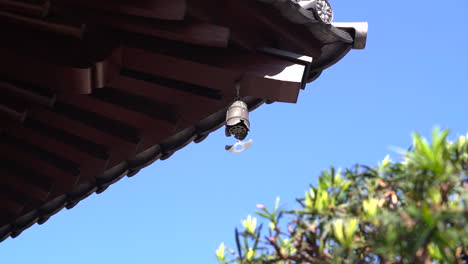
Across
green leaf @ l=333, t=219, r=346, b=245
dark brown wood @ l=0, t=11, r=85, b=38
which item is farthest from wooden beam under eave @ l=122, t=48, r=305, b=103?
green leaf @ l=333, t=219, r=346, b=245

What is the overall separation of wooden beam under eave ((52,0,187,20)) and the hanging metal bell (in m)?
0.86

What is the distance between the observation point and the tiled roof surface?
174 inches

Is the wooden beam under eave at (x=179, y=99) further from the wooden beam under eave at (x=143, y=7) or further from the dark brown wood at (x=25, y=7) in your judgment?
the dark brown wood at (x=25, y=7)

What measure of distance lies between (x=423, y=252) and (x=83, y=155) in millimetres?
3873

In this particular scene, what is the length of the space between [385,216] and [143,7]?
277 cm

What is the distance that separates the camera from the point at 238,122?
15.1 feet

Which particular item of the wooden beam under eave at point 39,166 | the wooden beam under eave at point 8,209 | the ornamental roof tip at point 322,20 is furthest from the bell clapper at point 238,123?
the wooden beam under eave at point 8,209

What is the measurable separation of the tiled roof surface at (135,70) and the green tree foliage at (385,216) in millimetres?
2031

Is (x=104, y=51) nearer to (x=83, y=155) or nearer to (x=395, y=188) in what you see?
(x=83, y=155)

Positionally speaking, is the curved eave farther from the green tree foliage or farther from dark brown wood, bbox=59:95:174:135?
the green tree foliage

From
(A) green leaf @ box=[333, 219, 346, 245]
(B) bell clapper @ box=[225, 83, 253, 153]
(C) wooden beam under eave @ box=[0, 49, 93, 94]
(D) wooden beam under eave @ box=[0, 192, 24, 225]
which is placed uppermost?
(D) wooden beam under eave @ box=[0, 192, 24, 225]

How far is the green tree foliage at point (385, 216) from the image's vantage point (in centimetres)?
213

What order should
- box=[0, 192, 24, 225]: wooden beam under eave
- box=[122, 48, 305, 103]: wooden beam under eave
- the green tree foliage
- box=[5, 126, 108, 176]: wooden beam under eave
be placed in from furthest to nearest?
1. box=[0, 192, 24, 225]: wooden beam under eave
2. box=[5, 126, 108, 176]: wooden beam under eave
3. box=[122, 48, 305, 103]: wooden beam under eave
4. the green tree foliage

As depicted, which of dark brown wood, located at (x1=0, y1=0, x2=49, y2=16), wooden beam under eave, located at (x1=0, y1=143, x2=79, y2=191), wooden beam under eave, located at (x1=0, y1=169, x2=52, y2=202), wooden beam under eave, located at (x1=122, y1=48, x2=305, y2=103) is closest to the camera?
dark brown wood, located at (x1=0, y1=0, x2=49, y2=16)
